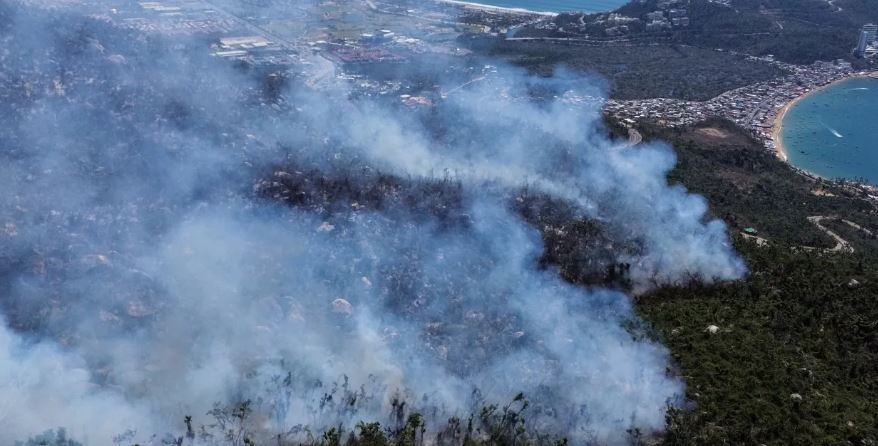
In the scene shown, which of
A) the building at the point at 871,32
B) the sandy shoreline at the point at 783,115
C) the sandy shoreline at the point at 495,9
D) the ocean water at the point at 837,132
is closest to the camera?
the ocean water at the point at 837,132

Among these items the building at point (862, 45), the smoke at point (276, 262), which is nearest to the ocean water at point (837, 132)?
the building at point (862, 45)

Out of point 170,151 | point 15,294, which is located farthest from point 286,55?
point 15,294

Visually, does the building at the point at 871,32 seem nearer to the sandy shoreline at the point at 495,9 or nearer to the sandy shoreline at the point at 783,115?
the sandy shoreline at the point at 783,115

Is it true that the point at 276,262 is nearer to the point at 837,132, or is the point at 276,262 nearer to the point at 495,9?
the point at 837,132

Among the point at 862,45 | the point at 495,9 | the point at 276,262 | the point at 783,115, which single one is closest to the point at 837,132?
the point at 783,115

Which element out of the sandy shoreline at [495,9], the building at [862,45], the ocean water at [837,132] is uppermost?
the sandy shoreline at [495,9]

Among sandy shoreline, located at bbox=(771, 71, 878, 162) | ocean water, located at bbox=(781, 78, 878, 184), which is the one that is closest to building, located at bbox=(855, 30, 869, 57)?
sandy shoreline, located at bbox=(771, 71, 878, 162)

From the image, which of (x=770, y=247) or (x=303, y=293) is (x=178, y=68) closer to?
(x=303, y=293)

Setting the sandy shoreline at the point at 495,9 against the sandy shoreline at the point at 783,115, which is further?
the sandy shoreline at the point at 495,9
